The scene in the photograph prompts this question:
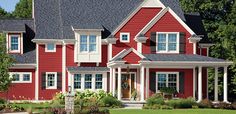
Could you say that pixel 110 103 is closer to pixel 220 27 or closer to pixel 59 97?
pixel 59 97

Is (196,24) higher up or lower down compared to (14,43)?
higher up

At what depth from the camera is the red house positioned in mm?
Answer: 54156

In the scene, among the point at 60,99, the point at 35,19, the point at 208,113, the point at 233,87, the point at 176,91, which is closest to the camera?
the point at 208,113

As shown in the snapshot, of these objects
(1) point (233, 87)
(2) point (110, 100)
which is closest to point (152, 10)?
(2) point (110, 100)

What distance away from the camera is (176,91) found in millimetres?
53844

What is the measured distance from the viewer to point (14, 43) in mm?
57062

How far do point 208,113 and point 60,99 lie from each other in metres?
14.2

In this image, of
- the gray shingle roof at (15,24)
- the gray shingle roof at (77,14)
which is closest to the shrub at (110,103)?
the gray shingle roof at (77,14)

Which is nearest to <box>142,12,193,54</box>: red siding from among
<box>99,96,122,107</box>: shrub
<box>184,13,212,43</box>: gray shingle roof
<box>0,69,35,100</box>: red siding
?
<box>184,13,212,43</box>: gray shingle roof

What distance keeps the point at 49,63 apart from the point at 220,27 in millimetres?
19072

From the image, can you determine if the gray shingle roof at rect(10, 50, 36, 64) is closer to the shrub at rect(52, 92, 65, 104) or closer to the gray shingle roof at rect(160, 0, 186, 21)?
the shrub at rect(52, 92, 65, 104)

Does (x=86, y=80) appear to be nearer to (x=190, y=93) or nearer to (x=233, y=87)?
(x=190, y=93)

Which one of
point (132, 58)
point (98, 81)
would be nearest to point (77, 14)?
point (98, 81)

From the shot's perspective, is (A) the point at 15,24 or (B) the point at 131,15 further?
(A) the point at 15,24
